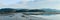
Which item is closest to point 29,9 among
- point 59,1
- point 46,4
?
point 46,4

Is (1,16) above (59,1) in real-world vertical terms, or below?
below

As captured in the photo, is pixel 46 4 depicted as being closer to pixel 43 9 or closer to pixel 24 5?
pixel 43 9

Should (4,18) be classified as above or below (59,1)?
below

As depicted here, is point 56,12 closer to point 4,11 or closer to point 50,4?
point 50,4

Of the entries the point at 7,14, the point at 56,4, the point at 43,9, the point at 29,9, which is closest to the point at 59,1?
the point at 56,4

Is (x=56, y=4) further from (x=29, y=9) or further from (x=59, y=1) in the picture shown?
(x=29, y=9)

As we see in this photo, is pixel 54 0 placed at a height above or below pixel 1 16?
above

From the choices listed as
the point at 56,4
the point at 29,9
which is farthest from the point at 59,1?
the point at 29,9
